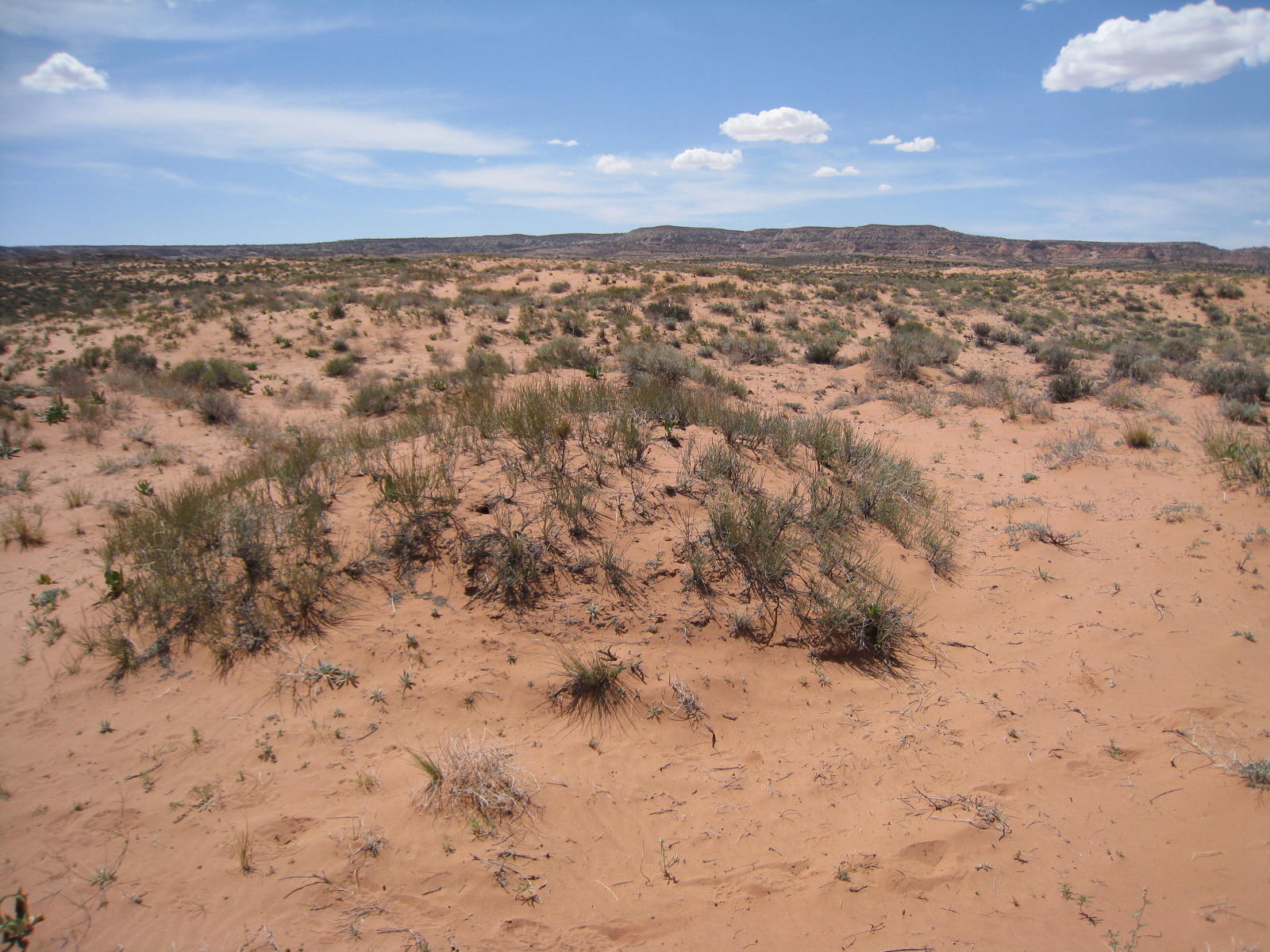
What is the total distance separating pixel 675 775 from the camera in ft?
11.4

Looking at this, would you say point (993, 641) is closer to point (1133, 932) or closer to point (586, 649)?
point (1133, 932)

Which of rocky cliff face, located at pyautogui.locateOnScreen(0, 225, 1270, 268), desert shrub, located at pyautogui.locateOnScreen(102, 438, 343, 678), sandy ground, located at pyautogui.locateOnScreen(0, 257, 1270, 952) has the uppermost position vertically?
rocky cliff face, located at pyautogui.locateOnScreen(0, 225, 1270, 268)

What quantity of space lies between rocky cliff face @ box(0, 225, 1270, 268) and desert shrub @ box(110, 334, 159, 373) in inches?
2431

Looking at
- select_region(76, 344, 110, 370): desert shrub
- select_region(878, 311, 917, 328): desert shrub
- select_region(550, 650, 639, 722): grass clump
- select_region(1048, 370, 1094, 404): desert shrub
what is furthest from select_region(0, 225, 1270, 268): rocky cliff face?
select_region(550, 650, 639, 722): grass clump

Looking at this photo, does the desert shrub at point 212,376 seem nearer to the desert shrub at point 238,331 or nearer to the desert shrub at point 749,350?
the desert shrub at point 238,331

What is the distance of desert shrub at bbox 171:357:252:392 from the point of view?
1153 centimetres

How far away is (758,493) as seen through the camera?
5.54 m

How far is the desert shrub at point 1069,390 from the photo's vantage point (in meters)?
10.7

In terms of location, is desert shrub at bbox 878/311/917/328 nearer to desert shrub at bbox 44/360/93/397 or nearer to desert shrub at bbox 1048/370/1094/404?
desert shrub at bbox 1048/370/1094/404

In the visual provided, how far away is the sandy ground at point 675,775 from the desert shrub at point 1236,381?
6.61 meters

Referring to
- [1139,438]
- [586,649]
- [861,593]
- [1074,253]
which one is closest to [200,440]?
[586,649]

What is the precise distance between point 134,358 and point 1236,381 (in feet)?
71.1

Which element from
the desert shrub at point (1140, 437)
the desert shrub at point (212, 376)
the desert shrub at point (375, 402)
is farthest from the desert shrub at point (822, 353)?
the desert shrub at point (212, 376)

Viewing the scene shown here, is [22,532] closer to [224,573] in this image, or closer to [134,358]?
[224,573]
